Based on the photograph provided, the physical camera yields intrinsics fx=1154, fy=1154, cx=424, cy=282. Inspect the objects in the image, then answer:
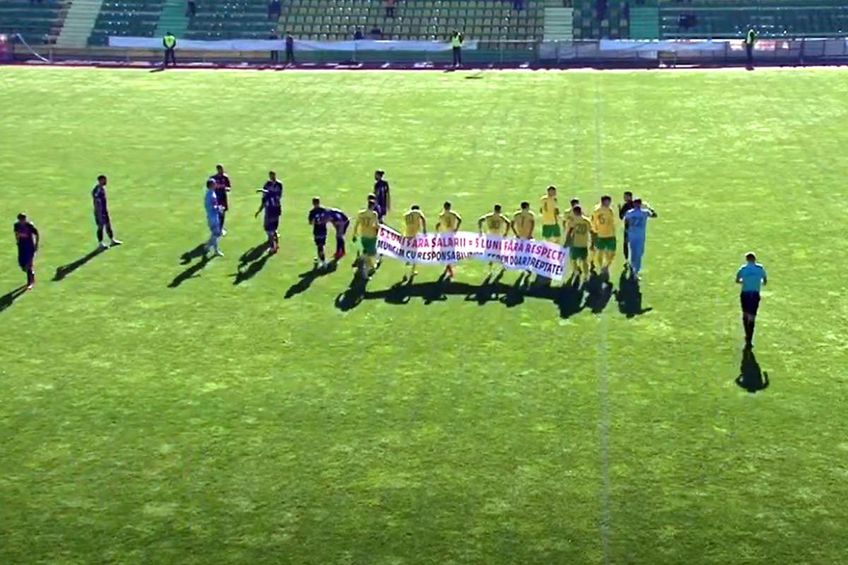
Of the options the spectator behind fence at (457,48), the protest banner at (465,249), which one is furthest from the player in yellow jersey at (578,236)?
the spectator behind fence at (457,48)

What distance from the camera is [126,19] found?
55531 mm

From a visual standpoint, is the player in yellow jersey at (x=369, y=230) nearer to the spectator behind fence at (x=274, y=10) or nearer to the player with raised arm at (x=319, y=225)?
the player with raised arm at (x=319, y=225)

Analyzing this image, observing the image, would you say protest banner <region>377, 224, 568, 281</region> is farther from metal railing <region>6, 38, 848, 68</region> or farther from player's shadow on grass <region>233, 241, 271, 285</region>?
metal railing <region>6, 38, 848, 68</region>

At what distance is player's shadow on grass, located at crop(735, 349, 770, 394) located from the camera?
17.1 metres

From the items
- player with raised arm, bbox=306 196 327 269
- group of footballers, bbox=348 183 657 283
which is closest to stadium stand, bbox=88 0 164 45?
player with raised arm, bbox=306 196 327 269

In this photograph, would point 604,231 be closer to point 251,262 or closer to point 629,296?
point 629,296

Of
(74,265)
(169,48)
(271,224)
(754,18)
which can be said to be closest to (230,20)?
(169,48)

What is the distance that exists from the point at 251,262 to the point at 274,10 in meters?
35.0

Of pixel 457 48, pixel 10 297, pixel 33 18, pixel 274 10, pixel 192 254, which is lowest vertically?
pixel 10 297

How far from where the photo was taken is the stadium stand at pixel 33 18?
177 ft

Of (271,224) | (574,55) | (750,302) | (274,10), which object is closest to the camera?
(750,302)

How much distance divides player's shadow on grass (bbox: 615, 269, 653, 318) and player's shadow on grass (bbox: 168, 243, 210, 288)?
8.24 metres

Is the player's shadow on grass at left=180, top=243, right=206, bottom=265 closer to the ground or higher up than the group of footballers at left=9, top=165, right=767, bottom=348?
closer to the ground

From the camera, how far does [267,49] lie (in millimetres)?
50125
